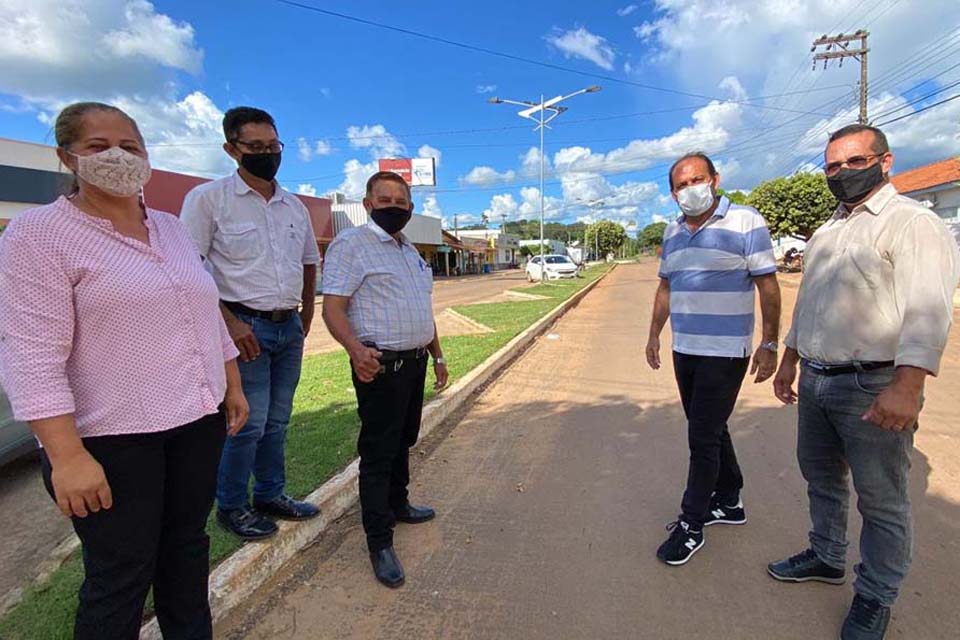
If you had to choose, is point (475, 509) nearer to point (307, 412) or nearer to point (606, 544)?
point (606, 544)

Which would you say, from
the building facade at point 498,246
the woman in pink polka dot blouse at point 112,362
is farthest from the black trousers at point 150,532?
the building facade at point 498,246

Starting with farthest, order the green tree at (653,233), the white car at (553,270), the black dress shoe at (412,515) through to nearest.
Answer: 1. the green tree at (653,233)
2. the white car at (553,270)
3. the black dress shoe at (412,515)

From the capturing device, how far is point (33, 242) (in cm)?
148

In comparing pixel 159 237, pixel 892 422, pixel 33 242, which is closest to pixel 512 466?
pixel 892 422

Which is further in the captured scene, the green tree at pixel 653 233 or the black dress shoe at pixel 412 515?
the green tree at pixel 653 233

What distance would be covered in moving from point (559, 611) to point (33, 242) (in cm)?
234

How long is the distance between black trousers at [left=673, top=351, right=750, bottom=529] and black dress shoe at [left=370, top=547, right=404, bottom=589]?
1484mm

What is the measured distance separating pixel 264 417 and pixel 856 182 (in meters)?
2.84

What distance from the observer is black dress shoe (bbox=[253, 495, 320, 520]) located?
301cm

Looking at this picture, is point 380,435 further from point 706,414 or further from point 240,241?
point 706,414

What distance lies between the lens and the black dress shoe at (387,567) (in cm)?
260

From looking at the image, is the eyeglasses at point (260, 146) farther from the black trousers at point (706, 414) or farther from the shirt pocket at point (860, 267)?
the shirt pocket at point (860, 267)

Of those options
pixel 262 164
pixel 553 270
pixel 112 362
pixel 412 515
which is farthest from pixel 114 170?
pixel 553 270

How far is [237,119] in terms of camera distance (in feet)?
8.52
